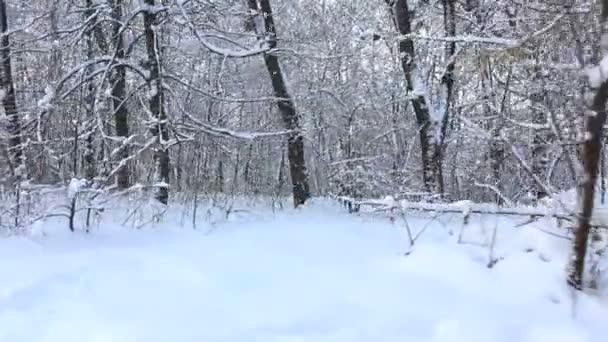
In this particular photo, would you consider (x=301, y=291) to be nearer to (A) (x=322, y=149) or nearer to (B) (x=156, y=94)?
(B) (x=156, y=94)

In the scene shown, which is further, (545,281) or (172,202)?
(172,202)

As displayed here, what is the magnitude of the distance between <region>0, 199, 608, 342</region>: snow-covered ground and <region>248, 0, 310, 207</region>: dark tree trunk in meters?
5.18

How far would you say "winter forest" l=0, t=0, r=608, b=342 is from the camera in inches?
133

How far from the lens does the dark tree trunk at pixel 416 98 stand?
930cm

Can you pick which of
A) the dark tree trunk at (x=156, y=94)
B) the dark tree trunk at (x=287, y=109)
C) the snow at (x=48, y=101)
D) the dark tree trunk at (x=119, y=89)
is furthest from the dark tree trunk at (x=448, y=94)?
the snow at (x=48, y=101)

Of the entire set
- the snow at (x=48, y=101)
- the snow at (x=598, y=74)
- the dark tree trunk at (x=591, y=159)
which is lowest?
the dark tree trunk at (x=591, y=159)

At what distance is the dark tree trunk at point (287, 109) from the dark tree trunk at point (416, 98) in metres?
2.02

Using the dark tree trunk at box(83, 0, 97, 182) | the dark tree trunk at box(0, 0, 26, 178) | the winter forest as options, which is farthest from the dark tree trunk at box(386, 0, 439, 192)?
the dark tree trunk at box(0, 0, 26, 178)

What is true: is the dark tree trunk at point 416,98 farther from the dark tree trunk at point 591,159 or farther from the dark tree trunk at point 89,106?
the dark tree trunk at point 591,159

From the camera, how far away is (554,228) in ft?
13.2

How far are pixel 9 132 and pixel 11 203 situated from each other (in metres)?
2.22

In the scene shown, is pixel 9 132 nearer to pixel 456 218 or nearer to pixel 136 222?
pixel 136 222

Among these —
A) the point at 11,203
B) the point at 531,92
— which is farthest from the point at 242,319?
the point at 531,92

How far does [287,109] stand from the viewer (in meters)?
10.3
